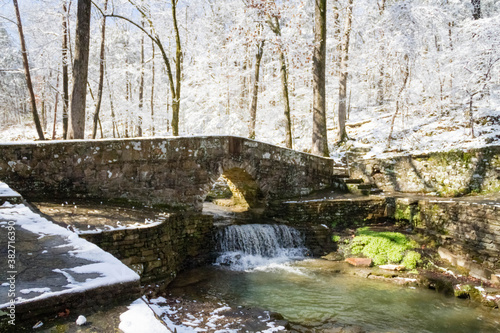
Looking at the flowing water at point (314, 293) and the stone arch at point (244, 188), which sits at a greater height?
the stone arch at point (244, 188)

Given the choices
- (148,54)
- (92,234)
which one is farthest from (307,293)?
(148,54)

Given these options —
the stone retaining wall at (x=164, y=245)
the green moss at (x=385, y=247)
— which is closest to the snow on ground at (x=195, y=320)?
the stone retaining wall at (x=164, y=245)

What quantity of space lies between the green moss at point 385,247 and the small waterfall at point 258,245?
4.81 ft

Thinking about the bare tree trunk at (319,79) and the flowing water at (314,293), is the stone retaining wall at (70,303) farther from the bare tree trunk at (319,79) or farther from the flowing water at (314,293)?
the bare tree trunk at (319,79)

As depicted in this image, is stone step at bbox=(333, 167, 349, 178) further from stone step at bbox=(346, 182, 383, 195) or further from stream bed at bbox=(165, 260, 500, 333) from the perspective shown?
stream bed at bbox=(165, 260, 500, 333)

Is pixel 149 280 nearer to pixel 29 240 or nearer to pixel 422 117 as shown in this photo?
pixel 29 240

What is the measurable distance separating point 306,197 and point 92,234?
6964 mm

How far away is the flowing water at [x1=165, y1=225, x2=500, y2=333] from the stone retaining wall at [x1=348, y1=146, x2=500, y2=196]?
182 inches

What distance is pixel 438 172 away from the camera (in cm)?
1026

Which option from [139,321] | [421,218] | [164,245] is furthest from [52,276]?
[421,218]

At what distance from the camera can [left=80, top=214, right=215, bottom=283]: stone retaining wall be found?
5.67 m

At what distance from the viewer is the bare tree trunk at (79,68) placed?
8414 mm

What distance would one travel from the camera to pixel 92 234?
5.32 metres

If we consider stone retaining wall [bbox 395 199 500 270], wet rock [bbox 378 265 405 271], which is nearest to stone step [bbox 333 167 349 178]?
stone retaining wall [bbox 395 199 500 270]
